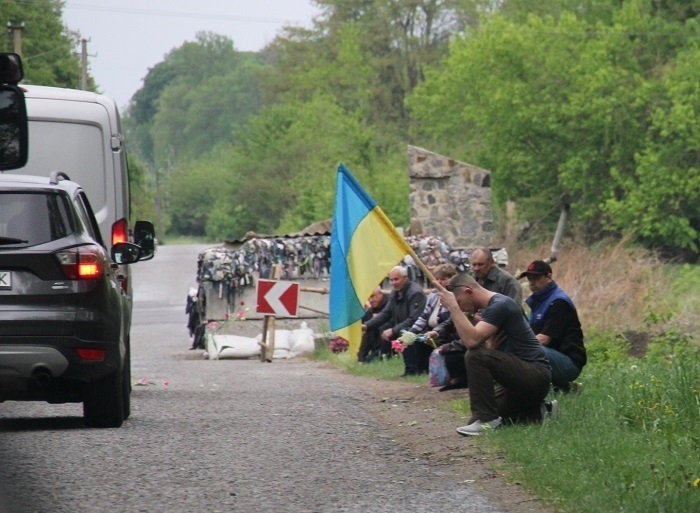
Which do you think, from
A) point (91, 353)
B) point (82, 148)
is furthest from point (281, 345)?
point (91, 353)

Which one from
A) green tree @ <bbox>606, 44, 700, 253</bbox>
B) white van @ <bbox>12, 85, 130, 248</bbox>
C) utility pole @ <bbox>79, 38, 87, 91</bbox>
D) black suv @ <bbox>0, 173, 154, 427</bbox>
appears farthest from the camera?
utility pole @ <bbox>79, 38, 87, 91</bbox>

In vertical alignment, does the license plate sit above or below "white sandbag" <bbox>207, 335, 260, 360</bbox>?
above

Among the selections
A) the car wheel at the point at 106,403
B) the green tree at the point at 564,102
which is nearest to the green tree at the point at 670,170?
the green tree at the point at 564,102

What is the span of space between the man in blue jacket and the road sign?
1305cm

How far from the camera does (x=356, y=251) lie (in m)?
15.7

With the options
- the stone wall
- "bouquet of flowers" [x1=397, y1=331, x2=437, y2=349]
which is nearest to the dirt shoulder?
"bouquet of flowers" [x1=397, y1=331, x2=437, y2=349]

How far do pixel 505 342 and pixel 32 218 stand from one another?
11.7 feet

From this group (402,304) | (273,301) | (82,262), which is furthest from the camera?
(273,301)

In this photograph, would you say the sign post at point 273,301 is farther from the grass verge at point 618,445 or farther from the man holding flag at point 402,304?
the grass verge at point 618,445

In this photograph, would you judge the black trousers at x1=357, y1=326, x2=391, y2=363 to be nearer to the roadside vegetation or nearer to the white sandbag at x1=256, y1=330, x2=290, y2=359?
the roadside vegetation

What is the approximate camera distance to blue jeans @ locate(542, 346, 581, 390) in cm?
1305

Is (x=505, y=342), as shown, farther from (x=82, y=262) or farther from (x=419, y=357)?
(x=419, y=357)

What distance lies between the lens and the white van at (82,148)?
14.8m

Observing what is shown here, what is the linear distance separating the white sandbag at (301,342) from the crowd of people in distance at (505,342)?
8.63 meters
